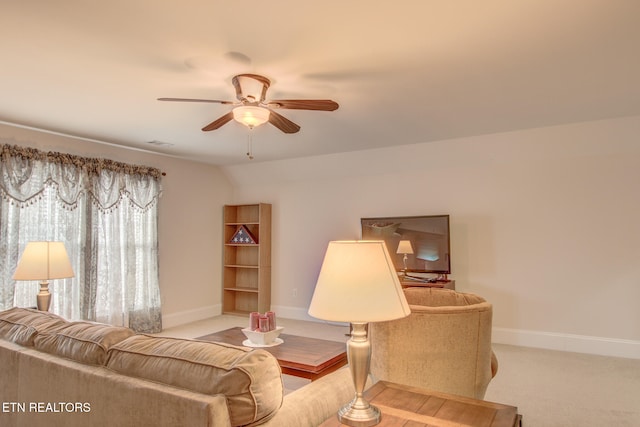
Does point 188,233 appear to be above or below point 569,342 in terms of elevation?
above

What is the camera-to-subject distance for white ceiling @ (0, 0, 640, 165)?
2.11 metres

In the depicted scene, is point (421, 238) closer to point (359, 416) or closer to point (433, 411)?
point (433, 411)

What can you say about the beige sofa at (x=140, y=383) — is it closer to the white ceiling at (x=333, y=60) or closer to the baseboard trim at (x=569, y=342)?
the white ceiling at (x=333, y=60)

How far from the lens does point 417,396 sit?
5.34 feet

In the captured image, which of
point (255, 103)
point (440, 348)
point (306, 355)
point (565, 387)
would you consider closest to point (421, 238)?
point (565, 387)

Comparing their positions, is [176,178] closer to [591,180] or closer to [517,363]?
[517,363]

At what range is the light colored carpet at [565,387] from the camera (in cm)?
288

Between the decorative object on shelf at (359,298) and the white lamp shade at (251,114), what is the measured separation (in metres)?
1.73

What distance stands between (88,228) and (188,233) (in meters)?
1.58

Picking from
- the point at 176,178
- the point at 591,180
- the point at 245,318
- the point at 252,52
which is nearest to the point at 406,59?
the point at 252,52

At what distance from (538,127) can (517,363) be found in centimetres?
248

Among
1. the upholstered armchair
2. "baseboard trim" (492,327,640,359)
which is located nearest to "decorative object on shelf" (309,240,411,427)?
the upholstered armchair

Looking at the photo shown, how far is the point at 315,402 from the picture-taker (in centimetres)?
158

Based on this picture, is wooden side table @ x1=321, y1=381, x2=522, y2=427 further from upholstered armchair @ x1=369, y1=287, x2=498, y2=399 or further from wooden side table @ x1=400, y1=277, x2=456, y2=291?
wooden side table @ x1=400, y1=277, x2=456, y2=291
